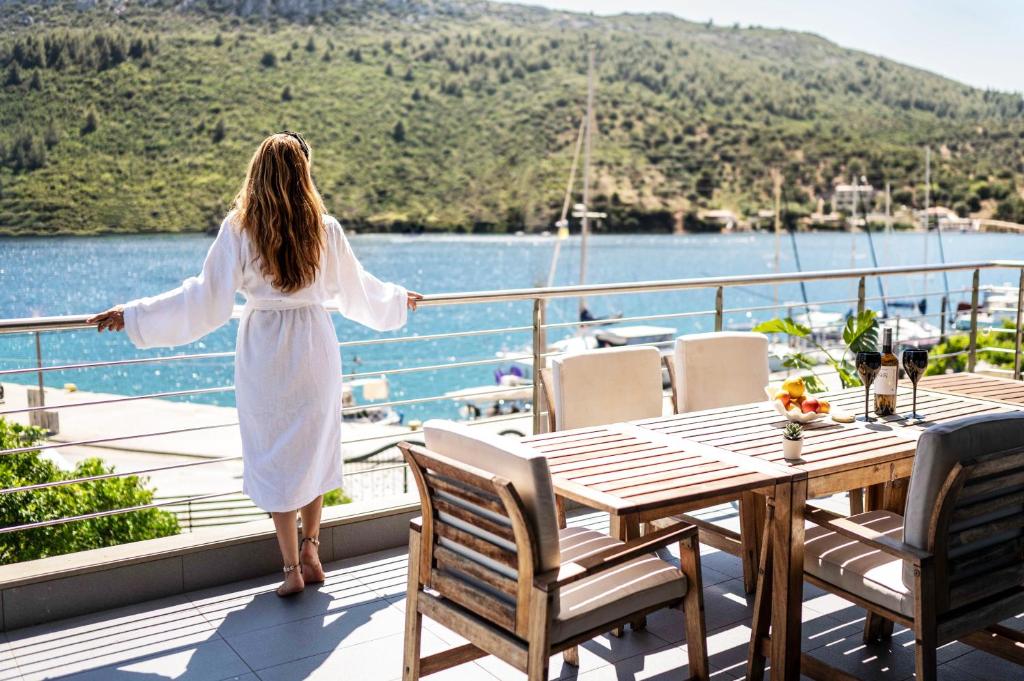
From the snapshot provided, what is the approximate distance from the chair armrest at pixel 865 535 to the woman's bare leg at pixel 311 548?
1.83 m

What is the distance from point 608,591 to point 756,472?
0.55 m

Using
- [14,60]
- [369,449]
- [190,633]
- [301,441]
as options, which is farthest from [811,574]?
[14,60]

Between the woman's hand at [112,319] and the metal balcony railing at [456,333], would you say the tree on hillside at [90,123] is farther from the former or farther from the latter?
the woman's hand at [112,319]

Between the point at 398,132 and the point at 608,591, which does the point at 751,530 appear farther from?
the point at 398,132

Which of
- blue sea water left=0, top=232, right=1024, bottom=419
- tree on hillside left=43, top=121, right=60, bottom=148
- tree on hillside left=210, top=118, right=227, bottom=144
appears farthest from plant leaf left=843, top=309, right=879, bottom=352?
tree on hillside left=210, top=118, right=227, bottom=144

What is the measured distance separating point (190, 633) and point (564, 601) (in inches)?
61.1

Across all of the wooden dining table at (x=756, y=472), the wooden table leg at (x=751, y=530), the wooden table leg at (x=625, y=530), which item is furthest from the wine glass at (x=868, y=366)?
the wooden table leg at (x=625, y=530)

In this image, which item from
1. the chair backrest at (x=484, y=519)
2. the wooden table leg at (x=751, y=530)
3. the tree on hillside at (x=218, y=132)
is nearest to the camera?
the chair backrest at (x=484, y=519)

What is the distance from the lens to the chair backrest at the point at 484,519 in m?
2.12

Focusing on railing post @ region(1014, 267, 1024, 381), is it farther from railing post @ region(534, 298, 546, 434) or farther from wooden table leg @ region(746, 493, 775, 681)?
wooden table leg @ region(746, 493, 775, 681)

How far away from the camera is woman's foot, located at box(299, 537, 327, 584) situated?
3.60m

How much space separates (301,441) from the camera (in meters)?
3.32

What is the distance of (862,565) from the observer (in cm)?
258

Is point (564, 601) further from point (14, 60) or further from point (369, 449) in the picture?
point (14, 60)
